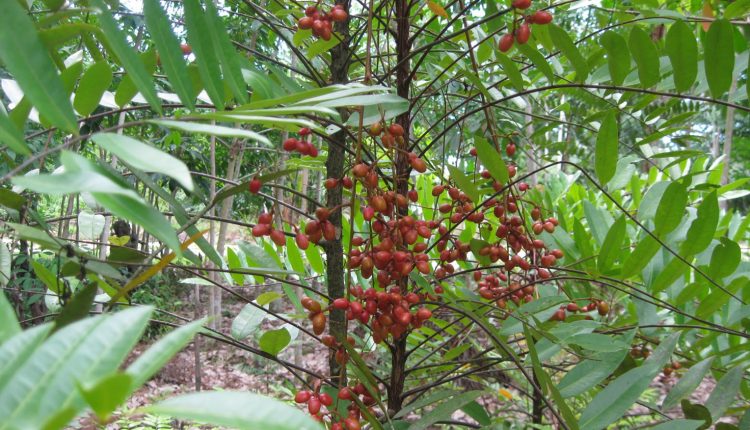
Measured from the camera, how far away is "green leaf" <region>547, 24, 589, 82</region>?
1.82ft

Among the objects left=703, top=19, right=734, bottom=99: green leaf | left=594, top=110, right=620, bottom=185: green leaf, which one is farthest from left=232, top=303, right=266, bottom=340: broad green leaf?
left=703, top=19, right=734, bottom=99: green leaf

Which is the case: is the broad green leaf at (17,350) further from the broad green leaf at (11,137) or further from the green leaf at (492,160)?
the green leaf at (492,160)

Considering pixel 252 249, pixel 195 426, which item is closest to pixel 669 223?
pixel 252 249

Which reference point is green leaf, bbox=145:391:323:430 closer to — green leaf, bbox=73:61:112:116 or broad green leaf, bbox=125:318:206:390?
broad green leaf, bbox=125:318:206:390

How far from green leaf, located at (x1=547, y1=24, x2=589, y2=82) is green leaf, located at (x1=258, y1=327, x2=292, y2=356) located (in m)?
0.43

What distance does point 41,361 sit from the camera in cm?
18

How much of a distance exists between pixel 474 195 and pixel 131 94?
37cm

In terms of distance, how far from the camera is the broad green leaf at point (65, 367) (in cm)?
17

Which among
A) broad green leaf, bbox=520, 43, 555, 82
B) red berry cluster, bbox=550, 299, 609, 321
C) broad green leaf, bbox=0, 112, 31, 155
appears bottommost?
red berry cluster, bbox=550, 299, 609, 321

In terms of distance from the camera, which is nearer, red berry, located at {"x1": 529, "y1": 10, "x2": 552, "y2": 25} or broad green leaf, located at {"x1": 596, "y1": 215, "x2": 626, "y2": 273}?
red berry, located at {"x1": 529, "y1": 10, "x2": 552, "y2": 25}

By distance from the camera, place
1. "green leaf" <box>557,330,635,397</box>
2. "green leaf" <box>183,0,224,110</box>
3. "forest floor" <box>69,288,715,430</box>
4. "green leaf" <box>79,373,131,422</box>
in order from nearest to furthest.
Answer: "green leaf" <box>79,373,131,422</box> → "green leaf" <box>183,0,224,110</box> → "green leaf" <box>557,330,635,397</box> → "forest floor" <box>69,288,715,430</box>

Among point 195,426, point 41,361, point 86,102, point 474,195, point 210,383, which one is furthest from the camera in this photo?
point 210,383

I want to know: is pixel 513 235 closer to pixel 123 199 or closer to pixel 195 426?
pixel 123 199

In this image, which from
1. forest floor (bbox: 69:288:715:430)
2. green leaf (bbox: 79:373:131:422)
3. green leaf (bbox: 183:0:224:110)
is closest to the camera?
green leaf (bbox: 79:373:131:422)
